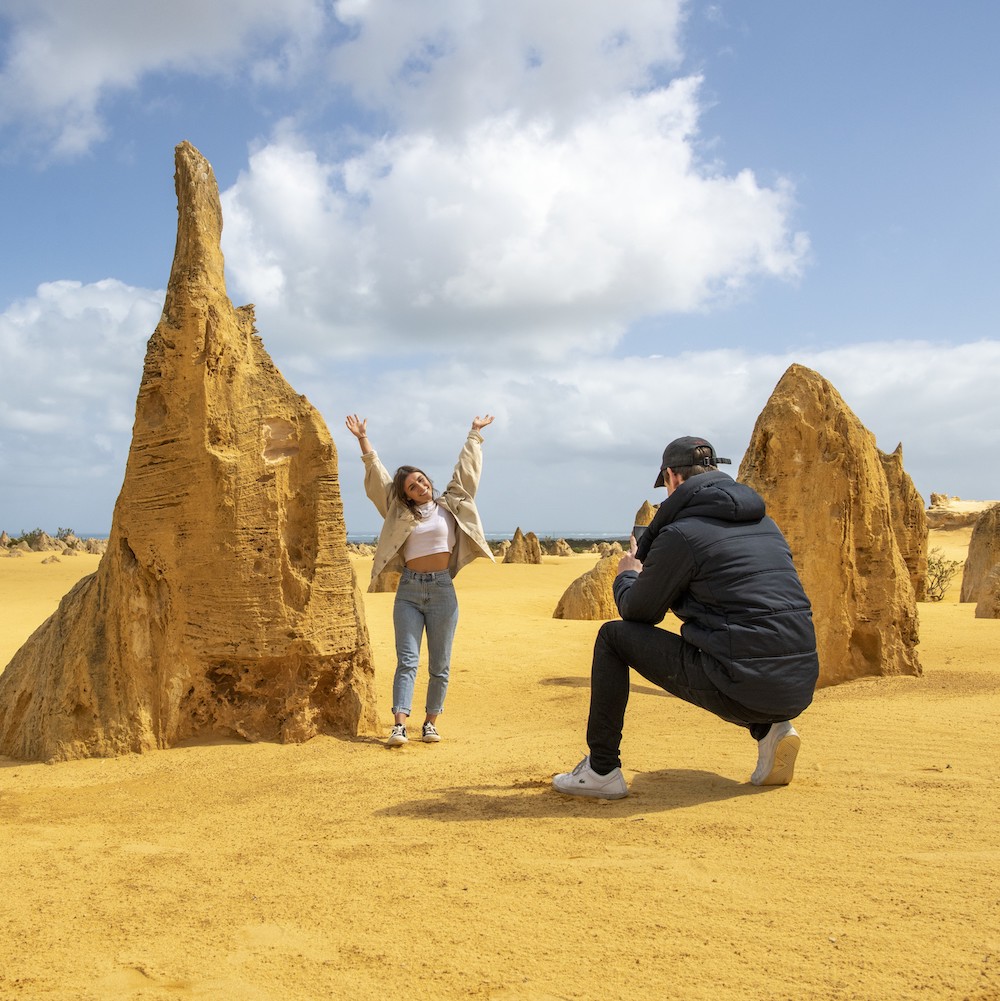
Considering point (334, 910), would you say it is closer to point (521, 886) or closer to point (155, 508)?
point (521, 886)

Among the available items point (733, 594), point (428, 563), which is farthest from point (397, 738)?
point (733, 594)

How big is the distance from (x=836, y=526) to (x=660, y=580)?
4.71 metres

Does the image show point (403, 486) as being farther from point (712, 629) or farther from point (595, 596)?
point (595, 596)

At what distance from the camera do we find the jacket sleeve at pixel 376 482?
6.03 m

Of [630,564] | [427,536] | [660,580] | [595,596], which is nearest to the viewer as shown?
[660,580]

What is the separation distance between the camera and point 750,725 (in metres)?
4.23

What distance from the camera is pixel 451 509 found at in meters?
6.10

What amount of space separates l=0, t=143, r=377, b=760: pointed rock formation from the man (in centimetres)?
236

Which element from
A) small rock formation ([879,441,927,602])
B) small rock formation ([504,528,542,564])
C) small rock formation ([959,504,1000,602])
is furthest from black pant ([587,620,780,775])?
small rock formation ([504,528,542,564])

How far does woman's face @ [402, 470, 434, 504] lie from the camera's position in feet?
19.4

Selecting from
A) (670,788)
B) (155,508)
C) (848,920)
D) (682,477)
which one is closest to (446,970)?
(848,920)

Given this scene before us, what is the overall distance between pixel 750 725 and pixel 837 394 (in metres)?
5.00

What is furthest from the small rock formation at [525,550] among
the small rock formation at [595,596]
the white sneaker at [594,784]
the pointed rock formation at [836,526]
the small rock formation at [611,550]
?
the white sneaker at [594,784]

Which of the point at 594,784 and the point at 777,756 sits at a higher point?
the point at 777,756
